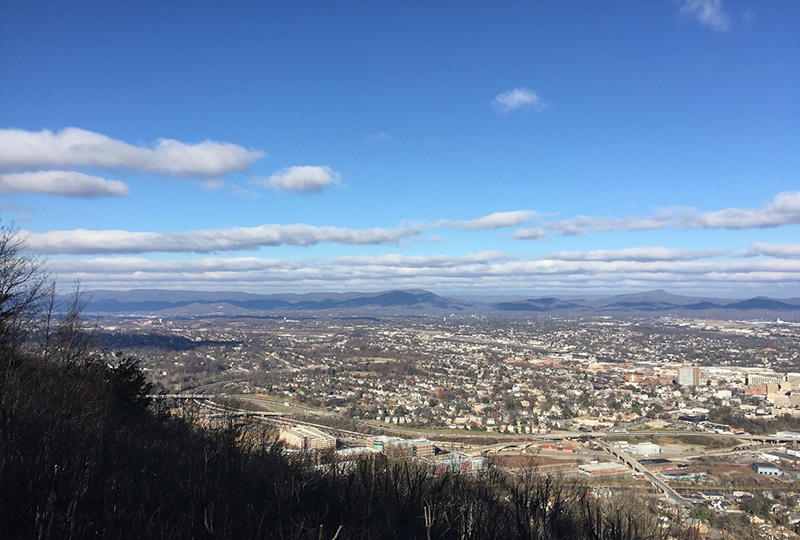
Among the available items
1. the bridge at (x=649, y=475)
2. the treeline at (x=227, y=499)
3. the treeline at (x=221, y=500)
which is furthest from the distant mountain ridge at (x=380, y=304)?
the treeline at (x=221, y=500)

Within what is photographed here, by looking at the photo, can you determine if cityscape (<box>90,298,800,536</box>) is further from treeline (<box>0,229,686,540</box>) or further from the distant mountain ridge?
the distant mountain ridge

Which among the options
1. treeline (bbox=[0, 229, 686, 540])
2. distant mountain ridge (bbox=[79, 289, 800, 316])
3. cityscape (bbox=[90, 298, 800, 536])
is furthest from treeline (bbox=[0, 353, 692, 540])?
distant mountain ridge (bbox=[79, 289, 800, 316])

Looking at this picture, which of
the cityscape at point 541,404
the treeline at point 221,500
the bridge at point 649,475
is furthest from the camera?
the cityscape at point 541,404

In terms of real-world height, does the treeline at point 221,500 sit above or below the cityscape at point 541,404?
above

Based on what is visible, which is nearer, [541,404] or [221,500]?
[221,500]

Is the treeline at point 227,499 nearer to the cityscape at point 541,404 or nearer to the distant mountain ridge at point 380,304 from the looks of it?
the cityscape at point 541,404

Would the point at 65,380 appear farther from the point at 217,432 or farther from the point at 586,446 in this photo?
the point at 586,446

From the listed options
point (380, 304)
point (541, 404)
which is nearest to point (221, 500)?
point (541, 404)

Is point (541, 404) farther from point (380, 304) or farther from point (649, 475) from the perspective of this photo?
point (380, 304)
